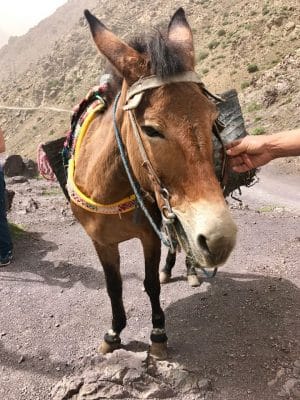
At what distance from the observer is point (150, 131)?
6.97 feet

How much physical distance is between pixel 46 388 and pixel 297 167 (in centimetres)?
1254

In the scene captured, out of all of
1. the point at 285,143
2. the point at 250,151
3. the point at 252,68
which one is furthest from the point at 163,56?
the point at 252,68

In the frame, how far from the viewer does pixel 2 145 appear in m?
5.89

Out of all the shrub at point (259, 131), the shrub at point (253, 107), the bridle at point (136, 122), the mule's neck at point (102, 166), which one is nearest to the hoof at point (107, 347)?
the mule's neck at point (102, 166)

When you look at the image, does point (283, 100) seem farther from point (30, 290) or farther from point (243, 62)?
point (30, 290)

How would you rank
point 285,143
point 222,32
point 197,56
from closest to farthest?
1. point 285,143
2. point 197,56
3. point 222,32

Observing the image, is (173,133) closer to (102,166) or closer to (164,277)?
(102,166)

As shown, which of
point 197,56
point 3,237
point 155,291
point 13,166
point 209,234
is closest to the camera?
point 209,234

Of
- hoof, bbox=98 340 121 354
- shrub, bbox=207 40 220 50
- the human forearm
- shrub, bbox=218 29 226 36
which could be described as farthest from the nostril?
shrub, bbox=218 29 226 36

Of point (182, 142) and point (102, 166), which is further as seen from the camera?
point (102, 166)

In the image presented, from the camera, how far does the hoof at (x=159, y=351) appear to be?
3693 millimetres

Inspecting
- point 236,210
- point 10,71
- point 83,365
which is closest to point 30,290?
point 83,365

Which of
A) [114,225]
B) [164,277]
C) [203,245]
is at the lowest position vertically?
[164,277]

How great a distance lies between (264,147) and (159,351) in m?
2.02
